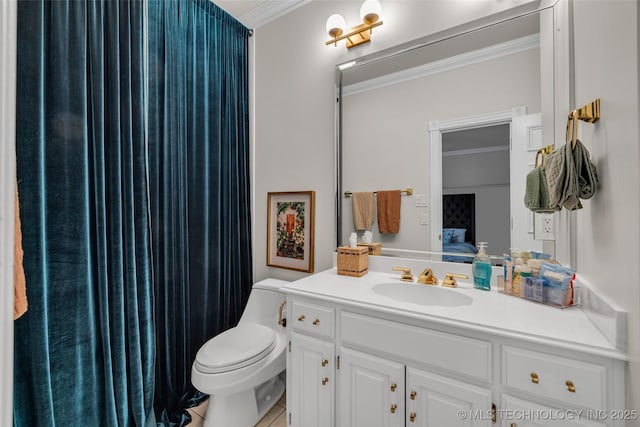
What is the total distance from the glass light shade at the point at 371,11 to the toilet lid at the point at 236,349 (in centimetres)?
186

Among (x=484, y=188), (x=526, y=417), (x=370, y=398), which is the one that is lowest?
(x=370, y=398)

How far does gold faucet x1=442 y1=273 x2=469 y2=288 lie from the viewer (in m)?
1.26

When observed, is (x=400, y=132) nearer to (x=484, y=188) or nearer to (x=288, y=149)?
(x=484, y=188)

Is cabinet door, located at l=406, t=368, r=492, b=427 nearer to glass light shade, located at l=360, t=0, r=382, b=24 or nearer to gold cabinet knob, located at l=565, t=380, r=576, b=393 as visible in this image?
gold cabinet knob, located at l=565, t=380, r=576, b=393

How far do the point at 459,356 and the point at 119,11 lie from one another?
7.15 ft

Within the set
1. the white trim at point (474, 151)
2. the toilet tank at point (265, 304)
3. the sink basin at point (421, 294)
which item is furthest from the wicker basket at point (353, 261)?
the white trim at point (474, 151)

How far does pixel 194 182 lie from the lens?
1775mm

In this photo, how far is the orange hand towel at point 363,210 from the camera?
162cm

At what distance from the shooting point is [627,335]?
2.31ft

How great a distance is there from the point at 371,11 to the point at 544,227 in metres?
1.38

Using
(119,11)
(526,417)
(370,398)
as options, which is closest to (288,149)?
(119,11)

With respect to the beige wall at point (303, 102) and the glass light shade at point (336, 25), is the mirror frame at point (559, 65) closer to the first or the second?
the beige wall at point (303, 102)

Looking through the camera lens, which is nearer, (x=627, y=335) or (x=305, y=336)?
(x=627, y=335)

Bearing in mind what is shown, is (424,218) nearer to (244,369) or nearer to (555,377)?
(555,377)
